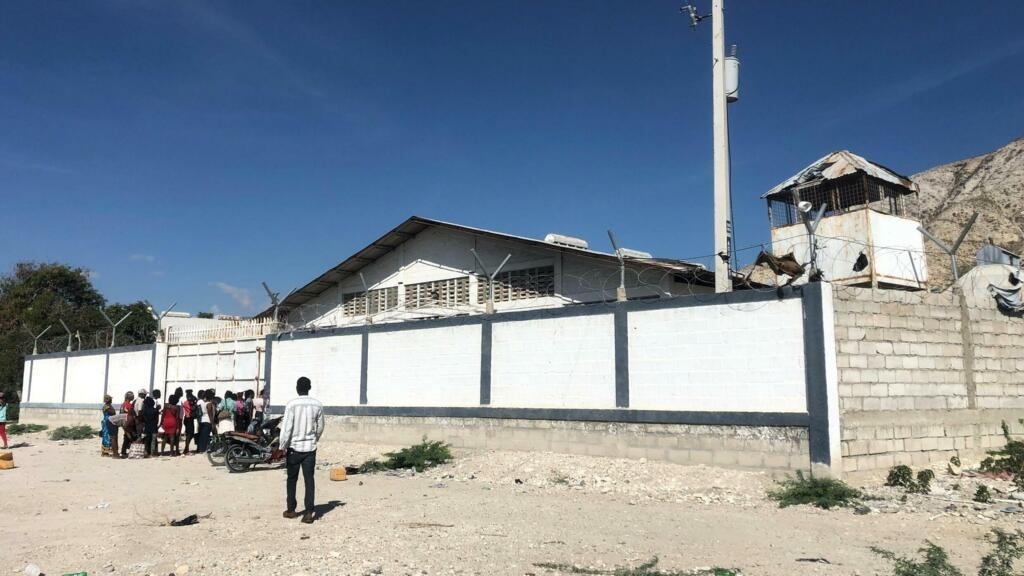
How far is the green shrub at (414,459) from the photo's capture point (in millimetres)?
12492

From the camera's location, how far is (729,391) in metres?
10.4

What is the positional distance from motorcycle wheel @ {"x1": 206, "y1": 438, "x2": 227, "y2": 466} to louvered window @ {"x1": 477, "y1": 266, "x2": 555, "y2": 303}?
23.1 feet

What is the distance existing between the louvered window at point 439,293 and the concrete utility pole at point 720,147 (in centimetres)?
820

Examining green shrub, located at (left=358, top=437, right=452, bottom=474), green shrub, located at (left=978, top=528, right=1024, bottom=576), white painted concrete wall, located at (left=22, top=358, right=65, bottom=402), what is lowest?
green shrub, located at (left=978, top=528, right=1024, bottom=576)

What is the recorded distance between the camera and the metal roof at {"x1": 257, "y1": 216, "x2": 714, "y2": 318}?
15406mm

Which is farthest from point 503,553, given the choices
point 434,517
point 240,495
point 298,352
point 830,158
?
point 830,158

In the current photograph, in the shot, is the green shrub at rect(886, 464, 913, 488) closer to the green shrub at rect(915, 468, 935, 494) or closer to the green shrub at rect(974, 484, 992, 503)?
the green shrub at rect(915, 468, 935, 494)

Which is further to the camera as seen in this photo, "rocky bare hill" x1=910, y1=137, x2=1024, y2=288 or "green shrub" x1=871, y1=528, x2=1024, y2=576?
"rocky bare hill" x1=910, y1=137, x2=1024, y2=288

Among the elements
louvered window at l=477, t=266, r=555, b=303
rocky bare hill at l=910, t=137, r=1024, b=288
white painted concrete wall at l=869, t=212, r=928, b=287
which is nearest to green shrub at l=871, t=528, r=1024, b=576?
white painted concrete wall at l=869, t=212, r=928, b=287

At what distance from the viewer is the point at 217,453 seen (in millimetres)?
13766

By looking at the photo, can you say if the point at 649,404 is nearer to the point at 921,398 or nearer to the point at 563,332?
the point at 563,332

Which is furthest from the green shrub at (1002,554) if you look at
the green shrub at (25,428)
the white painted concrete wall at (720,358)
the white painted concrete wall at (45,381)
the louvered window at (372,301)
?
the white painted concrete wall at (45,381)

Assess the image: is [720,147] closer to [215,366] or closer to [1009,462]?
[1009,462]

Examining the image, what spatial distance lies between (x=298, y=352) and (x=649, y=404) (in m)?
9.74
